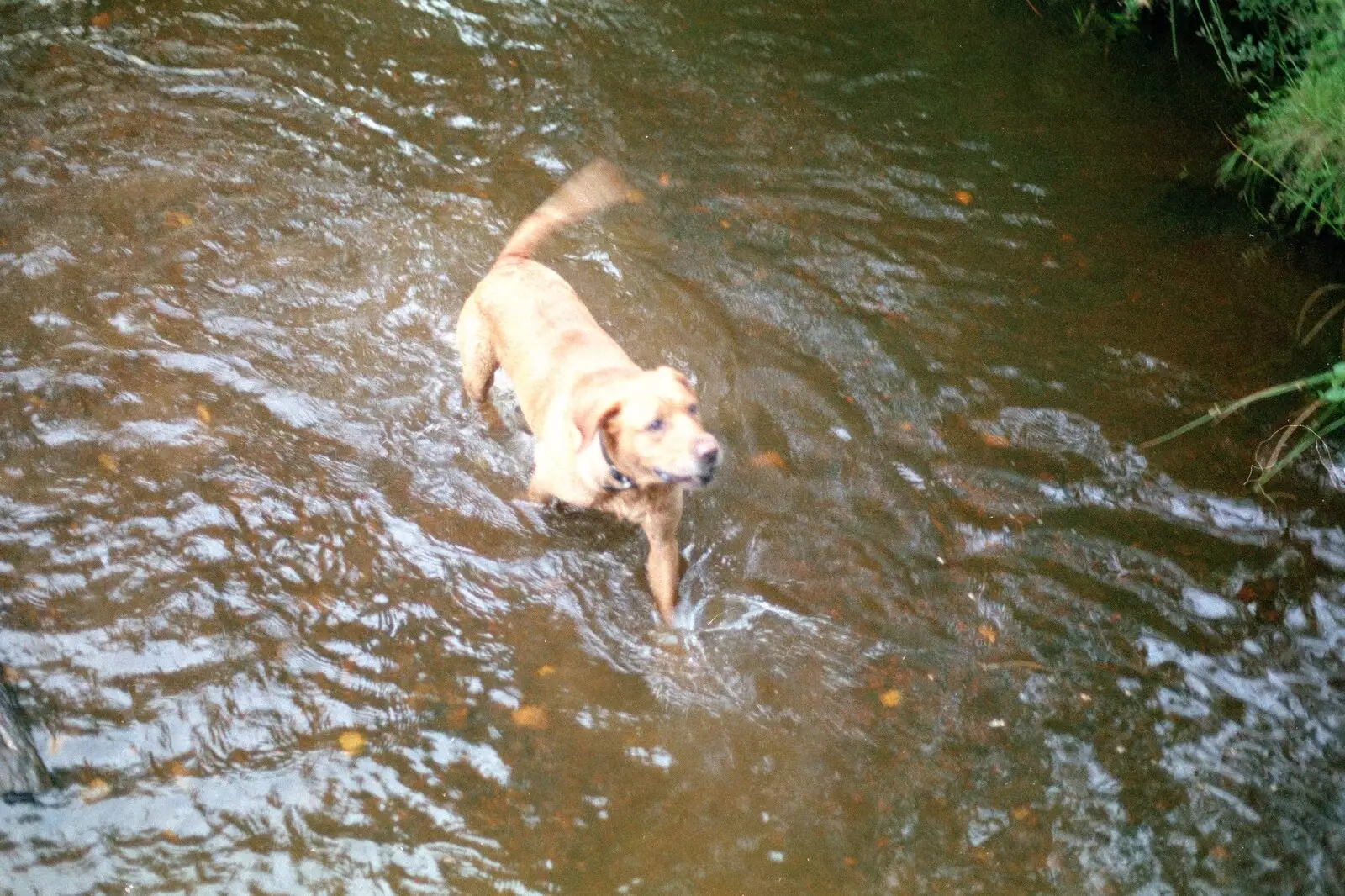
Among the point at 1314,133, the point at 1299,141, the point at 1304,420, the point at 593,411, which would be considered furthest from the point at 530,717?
the point at 1299,141

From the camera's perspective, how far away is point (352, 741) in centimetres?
399

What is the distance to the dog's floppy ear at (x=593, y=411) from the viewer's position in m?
4.04

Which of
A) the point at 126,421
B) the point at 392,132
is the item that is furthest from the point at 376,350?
the point at 392,132

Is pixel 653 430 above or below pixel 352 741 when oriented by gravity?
above

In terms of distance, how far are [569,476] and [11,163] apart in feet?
15.1

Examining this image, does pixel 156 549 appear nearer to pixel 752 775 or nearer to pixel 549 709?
pixel 549 709

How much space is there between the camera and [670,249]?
657 centimetres

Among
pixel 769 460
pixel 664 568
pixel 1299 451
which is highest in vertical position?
pixel 1299 451

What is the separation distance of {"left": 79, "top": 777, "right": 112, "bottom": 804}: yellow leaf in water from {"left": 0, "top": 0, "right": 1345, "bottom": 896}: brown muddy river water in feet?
0.04

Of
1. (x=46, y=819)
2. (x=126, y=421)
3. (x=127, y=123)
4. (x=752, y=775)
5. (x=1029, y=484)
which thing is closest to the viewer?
(x=46, y=819)

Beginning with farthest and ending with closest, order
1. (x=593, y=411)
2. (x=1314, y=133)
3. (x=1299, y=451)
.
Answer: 1. (x=1314, y=133)
2. (x=1299, y=451)
3. (x=593, y=411)

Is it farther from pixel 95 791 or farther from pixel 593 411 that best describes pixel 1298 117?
pixel 95 791

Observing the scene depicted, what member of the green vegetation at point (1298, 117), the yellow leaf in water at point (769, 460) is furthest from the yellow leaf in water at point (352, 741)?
the green vegetation at point (1298, 117)

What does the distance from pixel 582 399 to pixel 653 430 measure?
1.59 ft
